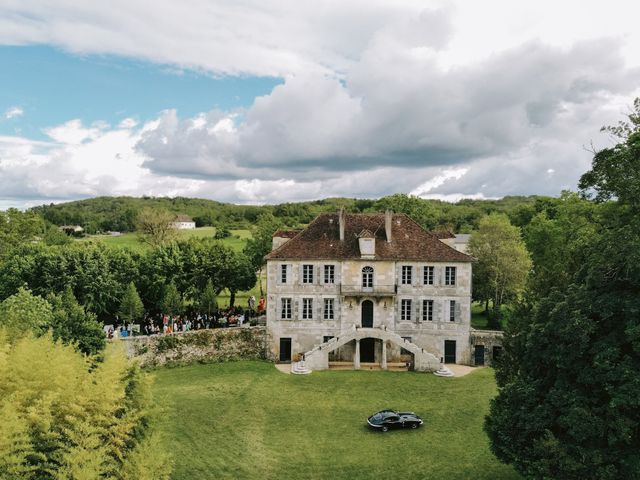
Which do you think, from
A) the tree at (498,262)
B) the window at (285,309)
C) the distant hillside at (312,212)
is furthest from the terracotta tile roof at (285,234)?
the distant hillside at (312,212)

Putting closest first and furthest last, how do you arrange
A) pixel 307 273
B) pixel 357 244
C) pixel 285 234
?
pixel 307 273 < pixel 357 244 < pixel 285 234

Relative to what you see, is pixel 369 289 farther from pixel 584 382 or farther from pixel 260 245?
pixel 260 245

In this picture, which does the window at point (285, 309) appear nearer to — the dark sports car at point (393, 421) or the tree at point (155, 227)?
the dark sports car at point (393, 421)

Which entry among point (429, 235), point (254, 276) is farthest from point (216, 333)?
point (429, 235)

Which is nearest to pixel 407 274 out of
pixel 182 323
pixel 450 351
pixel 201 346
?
pixel 450 351

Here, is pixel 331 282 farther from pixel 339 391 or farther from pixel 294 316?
pixel 339 391

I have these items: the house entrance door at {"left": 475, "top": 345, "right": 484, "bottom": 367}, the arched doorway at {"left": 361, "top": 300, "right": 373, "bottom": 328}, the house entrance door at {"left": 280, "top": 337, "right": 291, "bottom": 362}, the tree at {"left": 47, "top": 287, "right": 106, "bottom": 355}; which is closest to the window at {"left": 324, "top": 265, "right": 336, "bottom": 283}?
the arched doorway at {"left": 361, "top": 300, "right": 373, "bottom": 328}
